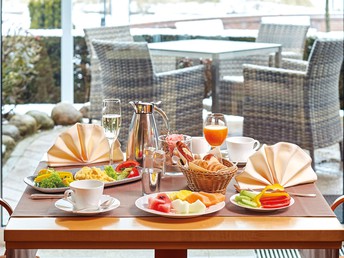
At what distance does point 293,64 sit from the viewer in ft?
13.5

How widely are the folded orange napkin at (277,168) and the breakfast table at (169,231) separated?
10.8 inches

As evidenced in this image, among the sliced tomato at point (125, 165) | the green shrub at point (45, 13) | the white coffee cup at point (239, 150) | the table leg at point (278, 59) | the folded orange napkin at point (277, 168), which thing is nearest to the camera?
the folded orange napkin at point (277, 168)

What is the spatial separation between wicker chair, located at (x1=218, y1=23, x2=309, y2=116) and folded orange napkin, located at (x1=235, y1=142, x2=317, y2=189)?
150cm

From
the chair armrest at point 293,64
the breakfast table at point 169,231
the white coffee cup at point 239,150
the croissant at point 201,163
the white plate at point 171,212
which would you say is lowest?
the breakfast table at point 169,231

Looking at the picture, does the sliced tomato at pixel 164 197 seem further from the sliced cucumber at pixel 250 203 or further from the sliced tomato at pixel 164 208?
the sliced cucumber at pixel 250 203

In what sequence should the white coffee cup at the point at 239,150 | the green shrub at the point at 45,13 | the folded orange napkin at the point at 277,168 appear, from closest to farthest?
the folded orange napkin at the point at 277,168, the white coffee cup at the point at 239,150, the green shrub at the point at 45,13

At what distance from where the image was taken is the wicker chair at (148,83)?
4109 millimetres

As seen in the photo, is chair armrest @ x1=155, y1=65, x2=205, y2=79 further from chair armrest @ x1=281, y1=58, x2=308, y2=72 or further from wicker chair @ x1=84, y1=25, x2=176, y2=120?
chair armrest @ x1=281, y1=58, x2=308, y2=72

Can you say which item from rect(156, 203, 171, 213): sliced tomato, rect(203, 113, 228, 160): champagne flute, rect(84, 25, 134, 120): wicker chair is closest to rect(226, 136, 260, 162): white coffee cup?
rect(203, 113, 228, 160): champagne flute

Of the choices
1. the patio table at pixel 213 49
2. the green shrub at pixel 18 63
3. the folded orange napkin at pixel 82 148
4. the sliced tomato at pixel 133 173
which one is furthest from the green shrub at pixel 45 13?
the sliced tomato at pixel 133 173

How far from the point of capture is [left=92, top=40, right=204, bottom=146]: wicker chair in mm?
4109

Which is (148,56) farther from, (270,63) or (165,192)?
(165,192)

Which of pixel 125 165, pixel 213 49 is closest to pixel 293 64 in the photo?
pixel 213 49

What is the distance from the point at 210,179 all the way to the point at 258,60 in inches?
72.2
